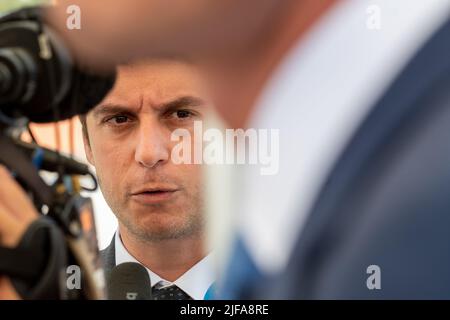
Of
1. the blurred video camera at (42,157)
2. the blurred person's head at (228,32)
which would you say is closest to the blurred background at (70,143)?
the blurred video camera at (42,157)

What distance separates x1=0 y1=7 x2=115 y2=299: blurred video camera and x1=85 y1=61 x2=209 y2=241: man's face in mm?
56

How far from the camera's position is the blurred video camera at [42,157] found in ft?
4.52

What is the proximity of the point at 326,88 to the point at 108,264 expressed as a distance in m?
1.03

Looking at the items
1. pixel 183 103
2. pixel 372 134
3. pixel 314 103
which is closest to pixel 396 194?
pixel 372 134

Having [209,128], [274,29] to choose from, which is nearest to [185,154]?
[209,128]

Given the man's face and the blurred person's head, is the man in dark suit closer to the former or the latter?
the man's face

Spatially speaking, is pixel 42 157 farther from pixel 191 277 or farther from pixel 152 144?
pixel 191 277

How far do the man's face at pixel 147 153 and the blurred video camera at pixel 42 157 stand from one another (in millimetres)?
56

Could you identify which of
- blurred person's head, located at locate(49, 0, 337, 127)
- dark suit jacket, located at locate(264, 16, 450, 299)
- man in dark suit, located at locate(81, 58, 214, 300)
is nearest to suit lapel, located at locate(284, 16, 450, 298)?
dark suit jacket, located at locate(264, 16, 450, 299)

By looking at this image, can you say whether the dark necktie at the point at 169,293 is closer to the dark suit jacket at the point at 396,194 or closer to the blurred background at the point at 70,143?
the blurred background at the point at 70,143

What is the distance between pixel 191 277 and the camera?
147 centimetres

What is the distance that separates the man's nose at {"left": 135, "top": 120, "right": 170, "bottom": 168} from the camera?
1.46m

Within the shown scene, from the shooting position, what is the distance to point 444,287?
37 cm

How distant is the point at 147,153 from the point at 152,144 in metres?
0.02
